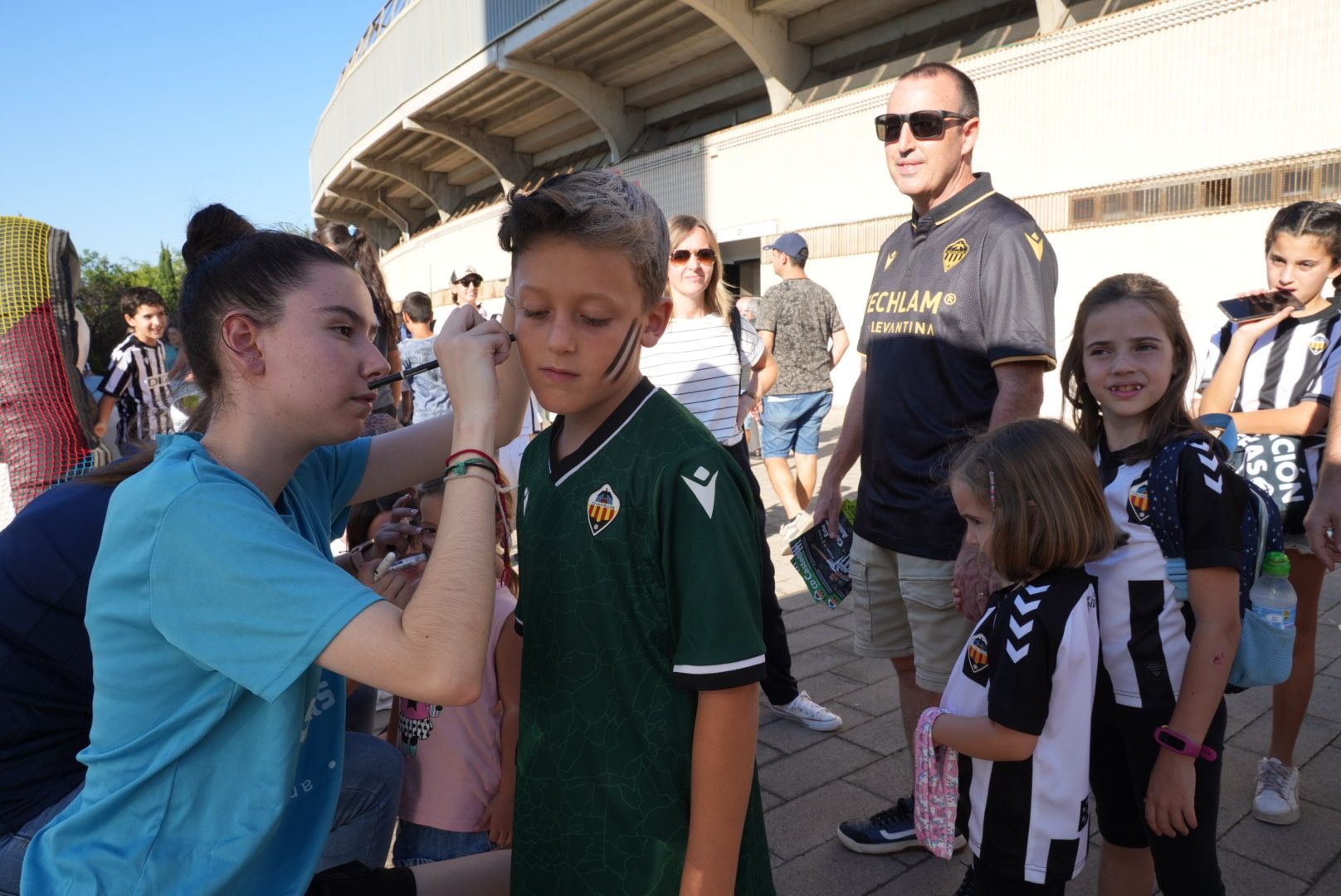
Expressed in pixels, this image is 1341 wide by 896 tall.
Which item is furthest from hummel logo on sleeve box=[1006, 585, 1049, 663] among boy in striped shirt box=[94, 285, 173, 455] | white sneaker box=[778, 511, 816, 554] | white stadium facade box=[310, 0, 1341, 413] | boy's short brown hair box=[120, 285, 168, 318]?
white stadium facade box=[310, 0, 1341, 413]

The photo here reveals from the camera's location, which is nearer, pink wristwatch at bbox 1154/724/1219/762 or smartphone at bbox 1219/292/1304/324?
pink wristwatch at bbox 1154/724/1219/762

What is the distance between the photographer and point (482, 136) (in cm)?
2825

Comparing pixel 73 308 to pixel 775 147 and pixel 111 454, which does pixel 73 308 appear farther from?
pixel 775 147

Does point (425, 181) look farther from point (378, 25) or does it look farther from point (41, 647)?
point (41, 647)

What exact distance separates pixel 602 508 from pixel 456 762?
121 cm

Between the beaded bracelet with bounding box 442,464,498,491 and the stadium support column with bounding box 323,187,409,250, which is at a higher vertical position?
the stadium support column with bounding box 323,187,409,250

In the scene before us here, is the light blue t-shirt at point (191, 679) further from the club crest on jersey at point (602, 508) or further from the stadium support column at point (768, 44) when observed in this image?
the stadium support column at point (768, 44)

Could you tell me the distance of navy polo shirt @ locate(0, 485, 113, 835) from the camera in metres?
1.79

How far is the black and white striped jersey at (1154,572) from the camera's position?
200 cm

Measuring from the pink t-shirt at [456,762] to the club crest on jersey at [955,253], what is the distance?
1647 millimetres

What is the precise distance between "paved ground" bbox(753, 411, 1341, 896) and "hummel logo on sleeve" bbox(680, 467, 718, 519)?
1.81 m

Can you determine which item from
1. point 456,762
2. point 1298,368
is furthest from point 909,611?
point 1298,368

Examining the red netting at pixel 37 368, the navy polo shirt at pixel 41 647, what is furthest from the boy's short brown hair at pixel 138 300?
the navy polo shirt at pixel 41 647

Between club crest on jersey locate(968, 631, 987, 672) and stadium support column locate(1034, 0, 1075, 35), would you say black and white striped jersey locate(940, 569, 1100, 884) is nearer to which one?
club crest on jersey locate(968, 631, 987, 672)
